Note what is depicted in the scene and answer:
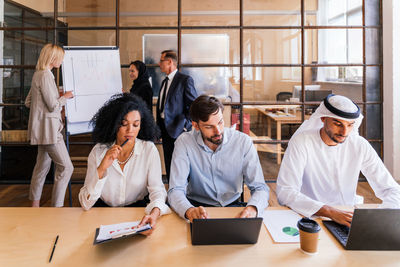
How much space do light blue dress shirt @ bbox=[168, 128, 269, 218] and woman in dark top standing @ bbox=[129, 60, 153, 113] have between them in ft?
5.17

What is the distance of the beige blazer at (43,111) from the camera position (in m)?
2.78

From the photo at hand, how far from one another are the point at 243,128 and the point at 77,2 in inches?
96.4

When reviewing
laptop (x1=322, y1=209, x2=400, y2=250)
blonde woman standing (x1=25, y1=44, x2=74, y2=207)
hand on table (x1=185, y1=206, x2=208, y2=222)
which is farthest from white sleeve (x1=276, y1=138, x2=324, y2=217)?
blonde woman standing (x1=25, y1=44, x2=74, y2=207)

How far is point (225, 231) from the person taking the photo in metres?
1.04

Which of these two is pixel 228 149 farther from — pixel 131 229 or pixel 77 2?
pixel 77 2

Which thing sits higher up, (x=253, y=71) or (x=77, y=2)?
(x=77, y=2)

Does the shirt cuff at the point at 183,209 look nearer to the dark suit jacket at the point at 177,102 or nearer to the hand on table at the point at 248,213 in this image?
the hand on table at the point at 248,213

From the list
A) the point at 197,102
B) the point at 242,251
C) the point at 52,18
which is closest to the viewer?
the point at 242,251

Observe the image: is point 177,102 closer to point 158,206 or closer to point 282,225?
point 158,206

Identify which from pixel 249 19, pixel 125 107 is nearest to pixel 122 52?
pixel 249 19

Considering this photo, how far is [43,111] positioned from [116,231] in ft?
6.93

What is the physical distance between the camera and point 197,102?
1682mm

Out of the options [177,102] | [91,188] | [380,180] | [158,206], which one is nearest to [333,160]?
[380,180]

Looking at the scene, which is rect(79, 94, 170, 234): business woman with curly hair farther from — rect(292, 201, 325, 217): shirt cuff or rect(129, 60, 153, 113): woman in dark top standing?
rect(129, 60, 153, 113): woman in dark top standing
